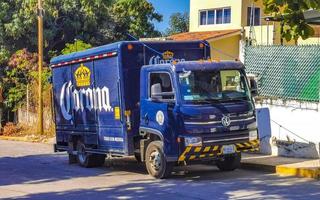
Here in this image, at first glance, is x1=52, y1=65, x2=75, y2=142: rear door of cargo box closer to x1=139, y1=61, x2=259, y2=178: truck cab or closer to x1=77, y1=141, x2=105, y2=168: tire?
x1=77, y1=141, x2=105, y2=168: tire

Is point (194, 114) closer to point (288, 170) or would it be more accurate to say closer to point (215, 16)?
point (288, 170)

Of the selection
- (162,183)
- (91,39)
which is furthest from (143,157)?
(91,39)

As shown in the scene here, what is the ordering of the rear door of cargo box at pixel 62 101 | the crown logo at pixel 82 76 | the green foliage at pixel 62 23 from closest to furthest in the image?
1. the crown logo at pixel 82 76
2. the rear door of cargo box at pixel 62 101
3. the green foliage at pixel 62 23

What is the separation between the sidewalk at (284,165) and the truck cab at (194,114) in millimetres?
841

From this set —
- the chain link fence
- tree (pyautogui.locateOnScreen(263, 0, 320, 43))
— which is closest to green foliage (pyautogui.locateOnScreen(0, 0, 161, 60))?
the chain link fence

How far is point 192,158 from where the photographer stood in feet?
39.0

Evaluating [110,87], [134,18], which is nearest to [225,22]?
[134,18]

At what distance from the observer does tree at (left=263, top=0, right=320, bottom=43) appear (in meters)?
6.47

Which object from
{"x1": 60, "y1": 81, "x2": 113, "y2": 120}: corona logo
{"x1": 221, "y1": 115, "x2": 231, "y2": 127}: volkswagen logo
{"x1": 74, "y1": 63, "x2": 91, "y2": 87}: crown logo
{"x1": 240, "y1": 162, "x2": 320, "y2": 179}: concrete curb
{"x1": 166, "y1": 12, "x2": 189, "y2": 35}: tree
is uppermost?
{"x1": 166, "y1": 12, "x2": 189, "y2": 35}: tree

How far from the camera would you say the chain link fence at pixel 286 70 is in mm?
14445

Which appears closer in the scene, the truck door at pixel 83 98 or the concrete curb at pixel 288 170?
the concrete curb at pixel 288 170

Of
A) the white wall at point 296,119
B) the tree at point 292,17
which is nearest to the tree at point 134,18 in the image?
the white wall at point 296,119

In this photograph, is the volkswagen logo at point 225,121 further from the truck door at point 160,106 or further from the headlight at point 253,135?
the truck door at point 160,106

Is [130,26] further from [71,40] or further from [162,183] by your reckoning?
[162,183]
